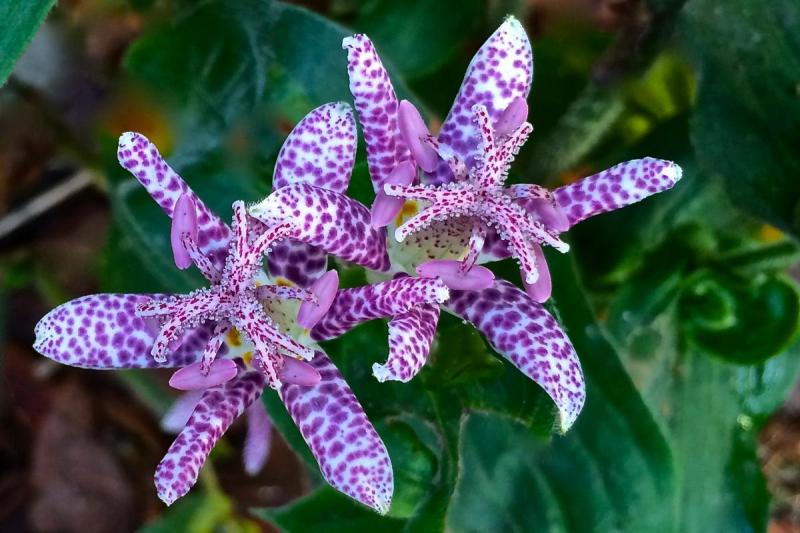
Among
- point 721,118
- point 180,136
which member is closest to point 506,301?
point 721,118

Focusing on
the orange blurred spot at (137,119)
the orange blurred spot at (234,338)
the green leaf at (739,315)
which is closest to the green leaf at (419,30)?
the orange blurred spot at (137,119)

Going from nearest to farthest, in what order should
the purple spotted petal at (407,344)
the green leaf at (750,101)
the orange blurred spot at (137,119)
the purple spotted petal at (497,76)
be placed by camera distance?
the purple spotted petal at (407,344) < the purple spotted petal at (497,76) < the green leaf at (750,101) < the orange blurred spot at (137,119)

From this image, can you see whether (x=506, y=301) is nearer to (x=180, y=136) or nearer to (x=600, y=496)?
(x=600, y=496)

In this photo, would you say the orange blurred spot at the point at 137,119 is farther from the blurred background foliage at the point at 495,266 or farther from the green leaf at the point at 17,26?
the green leaf at the point at 17,26

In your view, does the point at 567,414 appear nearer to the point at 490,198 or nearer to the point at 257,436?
the point at 490,198

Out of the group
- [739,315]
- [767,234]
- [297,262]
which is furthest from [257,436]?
[767,234]

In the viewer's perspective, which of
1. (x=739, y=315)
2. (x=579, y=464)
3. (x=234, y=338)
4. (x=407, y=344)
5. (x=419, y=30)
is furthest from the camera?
(x=419, y=30)
